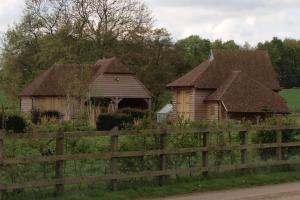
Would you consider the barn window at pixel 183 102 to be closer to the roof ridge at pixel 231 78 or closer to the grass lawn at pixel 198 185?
the roof ridge at pixel 231 78

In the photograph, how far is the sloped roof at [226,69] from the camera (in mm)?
62469

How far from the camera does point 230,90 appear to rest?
59.1 m

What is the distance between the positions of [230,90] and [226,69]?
6787 mm

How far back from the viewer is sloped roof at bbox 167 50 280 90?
62469mm

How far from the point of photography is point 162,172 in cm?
1308

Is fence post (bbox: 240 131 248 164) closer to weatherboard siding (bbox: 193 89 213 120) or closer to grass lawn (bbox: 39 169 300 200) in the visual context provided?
grass lawn (bbox: 39 169 300 200)

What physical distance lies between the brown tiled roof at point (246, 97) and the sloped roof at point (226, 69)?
178 centimetres

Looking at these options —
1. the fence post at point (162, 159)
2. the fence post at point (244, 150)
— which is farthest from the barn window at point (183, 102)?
the fence post at point (162, 159)

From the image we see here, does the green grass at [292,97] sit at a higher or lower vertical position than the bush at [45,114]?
higher

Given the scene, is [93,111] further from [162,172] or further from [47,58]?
[162,172]

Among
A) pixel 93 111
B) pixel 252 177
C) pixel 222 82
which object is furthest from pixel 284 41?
pixel 252 177

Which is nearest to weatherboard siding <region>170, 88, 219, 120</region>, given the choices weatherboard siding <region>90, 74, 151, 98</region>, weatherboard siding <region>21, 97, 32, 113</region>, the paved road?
weatherboard siding <region>90, 74, 151, 98</region>

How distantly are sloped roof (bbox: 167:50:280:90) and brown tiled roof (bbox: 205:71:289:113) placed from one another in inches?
69.9

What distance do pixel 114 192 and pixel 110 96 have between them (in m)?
48.0
